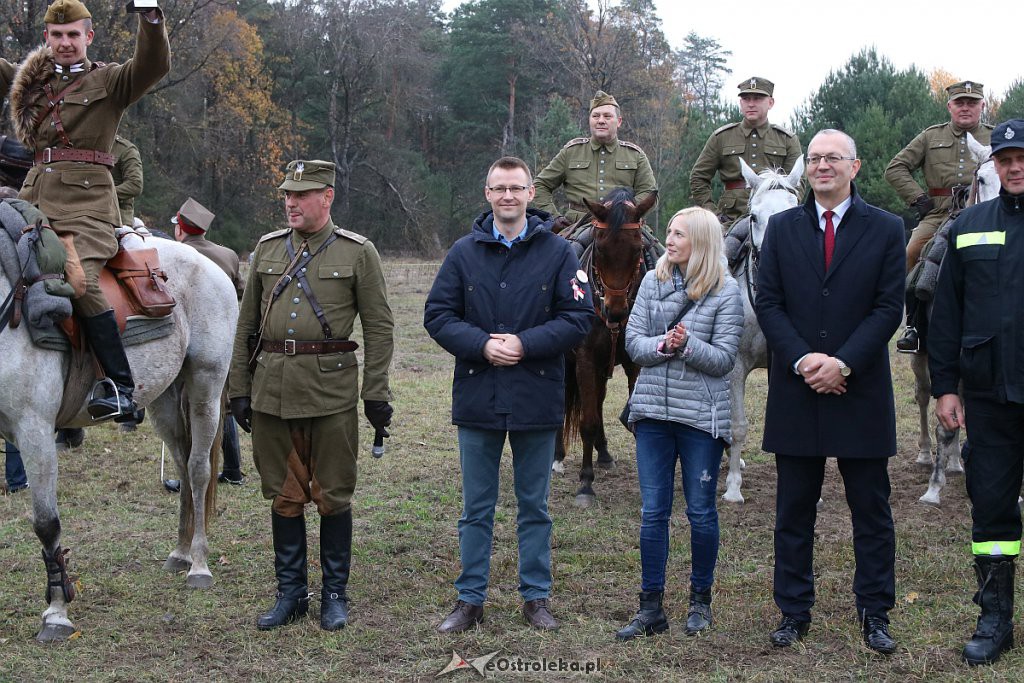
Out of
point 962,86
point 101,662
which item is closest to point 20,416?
point 101,662

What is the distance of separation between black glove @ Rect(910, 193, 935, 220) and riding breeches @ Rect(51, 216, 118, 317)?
6128 millimetres

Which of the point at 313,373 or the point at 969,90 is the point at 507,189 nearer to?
the point at 313,373

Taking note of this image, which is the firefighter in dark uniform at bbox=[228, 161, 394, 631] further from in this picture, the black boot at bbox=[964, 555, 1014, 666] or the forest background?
the forest background

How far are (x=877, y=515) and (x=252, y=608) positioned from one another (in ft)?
10.3

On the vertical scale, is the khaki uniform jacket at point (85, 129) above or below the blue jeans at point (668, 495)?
above

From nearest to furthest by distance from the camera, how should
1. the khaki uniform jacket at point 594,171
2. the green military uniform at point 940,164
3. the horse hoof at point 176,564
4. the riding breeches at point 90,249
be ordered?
the riding breeches at point 90,249 → the horse hoof at point 176,564 → the green military uniform at point 940,164 → the khaki uniform jacket at point 594,171

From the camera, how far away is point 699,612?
4672mm

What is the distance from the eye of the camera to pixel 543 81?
40188mm

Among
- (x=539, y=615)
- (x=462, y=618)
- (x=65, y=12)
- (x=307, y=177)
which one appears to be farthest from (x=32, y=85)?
(x=539, y=615)

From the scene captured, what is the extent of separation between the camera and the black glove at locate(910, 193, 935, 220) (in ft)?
26.4

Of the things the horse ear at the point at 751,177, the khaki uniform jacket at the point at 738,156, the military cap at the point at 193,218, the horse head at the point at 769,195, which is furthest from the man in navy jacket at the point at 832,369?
the military cap at the point at 193,218

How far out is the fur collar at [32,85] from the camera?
16.6 feet

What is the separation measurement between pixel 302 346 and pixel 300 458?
0.57 meters

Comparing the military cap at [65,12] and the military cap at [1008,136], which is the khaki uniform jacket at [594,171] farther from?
the military cap at [1008,136]
